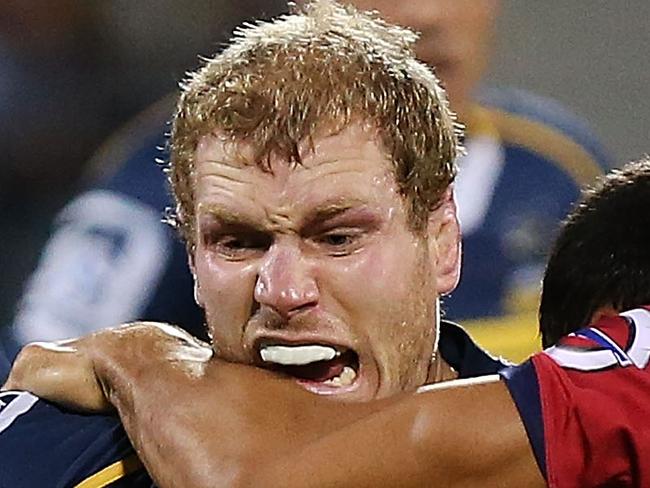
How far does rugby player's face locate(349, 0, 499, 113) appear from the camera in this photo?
7.97ft

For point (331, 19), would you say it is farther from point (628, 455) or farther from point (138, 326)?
point (628, 455)

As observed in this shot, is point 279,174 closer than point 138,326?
Yes

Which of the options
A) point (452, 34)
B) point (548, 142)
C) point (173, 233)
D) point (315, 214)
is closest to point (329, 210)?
point (315, 214)

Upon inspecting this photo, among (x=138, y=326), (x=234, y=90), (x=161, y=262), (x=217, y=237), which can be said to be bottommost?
(x=161, y=262)

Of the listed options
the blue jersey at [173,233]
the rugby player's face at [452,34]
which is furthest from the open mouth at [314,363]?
the rugby player's face at [452,34]

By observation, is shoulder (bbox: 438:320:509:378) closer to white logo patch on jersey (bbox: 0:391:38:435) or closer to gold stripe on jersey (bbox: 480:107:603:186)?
white logo patch on jersey (bbox: 0:391:38:435)

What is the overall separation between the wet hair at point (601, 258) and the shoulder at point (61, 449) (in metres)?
0.36

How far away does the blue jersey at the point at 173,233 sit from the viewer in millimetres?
2354

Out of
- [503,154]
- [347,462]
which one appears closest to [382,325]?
[347,462]

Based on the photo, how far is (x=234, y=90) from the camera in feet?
4.56

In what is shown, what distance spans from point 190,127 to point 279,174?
0.11m

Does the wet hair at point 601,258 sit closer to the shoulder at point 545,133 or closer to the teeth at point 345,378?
the teeth at point 345,378

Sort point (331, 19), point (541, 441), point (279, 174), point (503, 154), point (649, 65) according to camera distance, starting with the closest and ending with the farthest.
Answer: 1. point (541, 441)
2. point (279, 174)
3. point (331, 19)
4. point (503, 154)
5. point (649, 65)

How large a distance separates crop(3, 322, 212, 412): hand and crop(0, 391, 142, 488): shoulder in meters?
0.02
